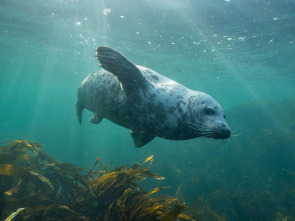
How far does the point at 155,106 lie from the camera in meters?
3.11

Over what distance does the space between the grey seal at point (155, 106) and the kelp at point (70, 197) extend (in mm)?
933

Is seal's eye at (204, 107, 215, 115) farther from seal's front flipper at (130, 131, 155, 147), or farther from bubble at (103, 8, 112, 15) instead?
bubble at (103, 8, 112, 15)

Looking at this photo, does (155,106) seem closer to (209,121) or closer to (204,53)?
(209,121)

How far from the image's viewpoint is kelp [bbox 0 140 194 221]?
2.67 meters

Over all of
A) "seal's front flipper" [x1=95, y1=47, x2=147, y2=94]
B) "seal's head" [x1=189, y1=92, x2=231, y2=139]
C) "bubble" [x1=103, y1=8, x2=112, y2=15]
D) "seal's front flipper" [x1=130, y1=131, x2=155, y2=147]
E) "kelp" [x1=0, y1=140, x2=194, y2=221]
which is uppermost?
"bubble" [x1=103, y1=8, x2=112, y2=15]

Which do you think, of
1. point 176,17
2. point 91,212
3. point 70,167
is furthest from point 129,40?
point 91,212

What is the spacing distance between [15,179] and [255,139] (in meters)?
16.1

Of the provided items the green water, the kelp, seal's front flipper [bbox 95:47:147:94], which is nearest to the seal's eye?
seal's front flipper [bbox 95:47:147:94]

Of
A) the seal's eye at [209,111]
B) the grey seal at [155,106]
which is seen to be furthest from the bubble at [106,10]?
the seal's eye at [209,111]

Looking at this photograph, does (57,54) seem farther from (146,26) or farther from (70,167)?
(70,167)

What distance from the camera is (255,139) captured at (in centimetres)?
1544

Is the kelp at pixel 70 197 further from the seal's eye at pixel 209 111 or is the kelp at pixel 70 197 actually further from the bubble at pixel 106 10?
the bubble at pixel 106 10

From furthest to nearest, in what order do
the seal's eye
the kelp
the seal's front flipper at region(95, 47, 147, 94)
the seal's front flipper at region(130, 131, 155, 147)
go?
the seal's front flipper at region(130, 131, 155, 147) < the seal's front flipper at region(95, 47, 147, 94) < the seal's eye < the kelp

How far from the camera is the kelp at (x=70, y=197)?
267cm
